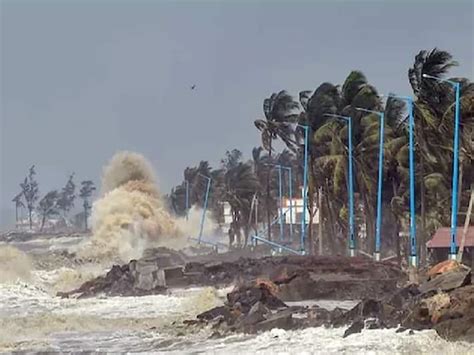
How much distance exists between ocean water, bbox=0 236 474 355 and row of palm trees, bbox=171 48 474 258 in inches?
466

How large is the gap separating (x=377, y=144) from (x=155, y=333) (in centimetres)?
3207

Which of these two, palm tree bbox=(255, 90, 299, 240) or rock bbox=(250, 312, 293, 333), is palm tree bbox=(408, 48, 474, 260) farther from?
palm tree bbox=(255, 90, 299, 240)

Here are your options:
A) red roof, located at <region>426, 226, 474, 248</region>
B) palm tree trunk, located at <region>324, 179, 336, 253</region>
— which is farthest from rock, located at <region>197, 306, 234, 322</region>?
palm tree trunk, located at <region>324, 179, 336, 253</region>

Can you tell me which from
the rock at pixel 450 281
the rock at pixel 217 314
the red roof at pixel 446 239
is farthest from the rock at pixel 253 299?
the red roof at pixel 446 239

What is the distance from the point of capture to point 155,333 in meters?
25.2

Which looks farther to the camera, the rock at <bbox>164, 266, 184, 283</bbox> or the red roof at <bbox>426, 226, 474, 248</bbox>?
the rock at <bbox>164, 266, 184, 283</bbox>

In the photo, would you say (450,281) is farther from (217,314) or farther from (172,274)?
(172,274)

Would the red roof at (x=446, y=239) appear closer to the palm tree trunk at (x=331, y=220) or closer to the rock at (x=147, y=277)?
the rock at (x=147, y=277)

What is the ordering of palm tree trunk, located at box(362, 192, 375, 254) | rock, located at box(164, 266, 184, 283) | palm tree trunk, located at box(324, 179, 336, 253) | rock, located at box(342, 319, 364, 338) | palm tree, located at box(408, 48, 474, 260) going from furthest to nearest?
palm tree trunk, located at box(324, 179, 336, 253), palm tree trunk, located at box(362, 192, 375, 254), rock, located at box(164, 266, 184, 283), palm tree, located at box(408, 48, 474, 260), rock, located at box(342, 319, 364, 338)

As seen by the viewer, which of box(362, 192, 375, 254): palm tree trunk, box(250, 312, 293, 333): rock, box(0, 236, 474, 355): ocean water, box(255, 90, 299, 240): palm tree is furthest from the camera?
box(255, 90, 299, 240): palm tree

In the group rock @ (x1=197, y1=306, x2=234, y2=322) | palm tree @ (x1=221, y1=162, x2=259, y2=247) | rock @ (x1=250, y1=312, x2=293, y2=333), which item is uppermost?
palm tree @ (x1=221, y1=162, x2=259, y2=247)

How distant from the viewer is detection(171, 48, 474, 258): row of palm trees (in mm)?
40062

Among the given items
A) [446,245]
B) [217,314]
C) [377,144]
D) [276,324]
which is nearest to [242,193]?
[377,144]

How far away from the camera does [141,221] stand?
342 ft
